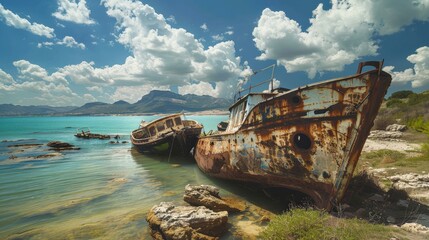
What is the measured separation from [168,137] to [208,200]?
10755 millimetres

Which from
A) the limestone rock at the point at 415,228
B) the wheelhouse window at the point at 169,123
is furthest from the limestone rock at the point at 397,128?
the limestone rock at the point at 415,228

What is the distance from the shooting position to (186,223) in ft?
19.0

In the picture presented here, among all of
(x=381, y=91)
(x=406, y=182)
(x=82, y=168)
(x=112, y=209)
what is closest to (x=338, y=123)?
(x=381, y=91)

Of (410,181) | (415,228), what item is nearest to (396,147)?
(410,181)

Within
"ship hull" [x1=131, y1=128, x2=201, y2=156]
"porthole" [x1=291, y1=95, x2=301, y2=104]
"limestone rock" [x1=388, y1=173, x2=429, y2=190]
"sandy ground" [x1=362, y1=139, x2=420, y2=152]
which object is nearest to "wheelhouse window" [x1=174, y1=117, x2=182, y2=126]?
"ship hull" [x1=131, y1=128, x2=201, y2=156]

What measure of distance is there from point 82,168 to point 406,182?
1772 cm

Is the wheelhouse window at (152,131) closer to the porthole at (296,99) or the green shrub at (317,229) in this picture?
the porthole at (296,99)

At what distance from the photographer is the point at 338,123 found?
6.17 m

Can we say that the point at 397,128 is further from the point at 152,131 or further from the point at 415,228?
the point at 152,131

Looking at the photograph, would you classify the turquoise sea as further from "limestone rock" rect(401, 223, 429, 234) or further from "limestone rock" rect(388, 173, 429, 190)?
"limestone rock" rect(388, 173, 429, 190)

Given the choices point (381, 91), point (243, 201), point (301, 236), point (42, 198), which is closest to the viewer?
point (301, 236)

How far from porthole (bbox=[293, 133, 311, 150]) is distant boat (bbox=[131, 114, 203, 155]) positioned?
35.9 ft

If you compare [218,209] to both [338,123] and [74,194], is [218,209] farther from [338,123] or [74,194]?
[74,194]

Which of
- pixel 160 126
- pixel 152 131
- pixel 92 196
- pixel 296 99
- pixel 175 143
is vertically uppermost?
pixel 296 99
